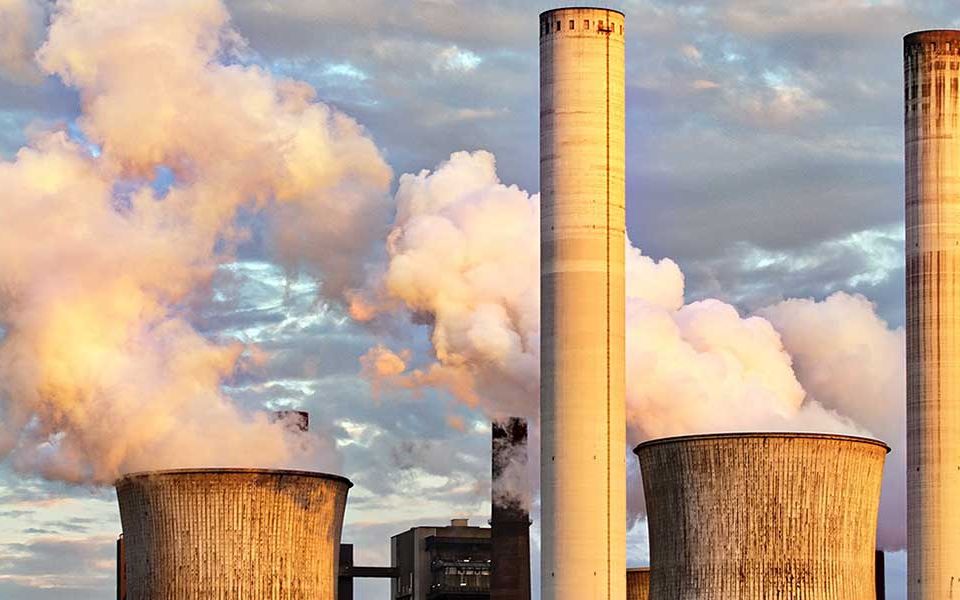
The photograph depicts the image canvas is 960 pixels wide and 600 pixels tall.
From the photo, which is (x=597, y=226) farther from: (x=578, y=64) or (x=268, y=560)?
(x=268, y=560)

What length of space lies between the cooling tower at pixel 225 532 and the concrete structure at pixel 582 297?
884 cm

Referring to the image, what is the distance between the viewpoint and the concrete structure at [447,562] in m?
82.7

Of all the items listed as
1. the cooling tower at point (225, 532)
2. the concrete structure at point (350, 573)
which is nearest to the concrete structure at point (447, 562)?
the concrete structure at point (350, 573)

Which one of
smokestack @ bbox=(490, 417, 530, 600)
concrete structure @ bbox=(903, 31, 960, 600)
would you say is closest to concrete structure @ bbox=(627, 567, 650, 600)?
smokestack @ bbox=(490, 417, 530, 600)

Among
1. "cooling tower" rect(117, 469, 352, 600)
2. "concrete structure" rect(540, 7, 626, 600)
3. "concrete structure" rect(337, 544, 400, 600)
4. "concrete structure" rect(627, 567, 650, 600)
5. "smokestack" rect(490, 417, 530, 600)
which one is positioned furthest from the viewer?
"concrete structure" rect(337, 544, 400, 600)

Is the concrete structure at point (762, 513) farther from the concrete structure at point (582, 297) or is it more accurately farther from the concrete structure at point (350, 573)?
the concrete structure at point (350, 573)

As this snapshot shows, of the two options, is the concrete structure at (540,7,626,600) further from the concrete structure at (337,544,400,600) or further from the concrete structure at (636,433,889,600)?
the concrete structure at (337,544,400,600)

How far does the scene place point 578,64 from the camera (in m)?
56.9

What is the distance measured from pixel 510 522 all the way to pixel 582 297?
18.8 m

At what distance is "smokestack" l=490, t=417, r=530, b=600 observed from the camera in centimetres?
7288

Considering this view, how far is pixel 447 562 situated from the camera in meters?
82.9

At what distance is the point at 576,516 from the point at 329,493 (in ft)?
32.5

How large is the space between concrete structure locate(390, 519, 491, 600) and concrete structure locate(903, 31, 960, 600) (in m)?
26.2

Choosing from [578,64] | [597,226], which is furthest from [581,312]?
[578,64]
